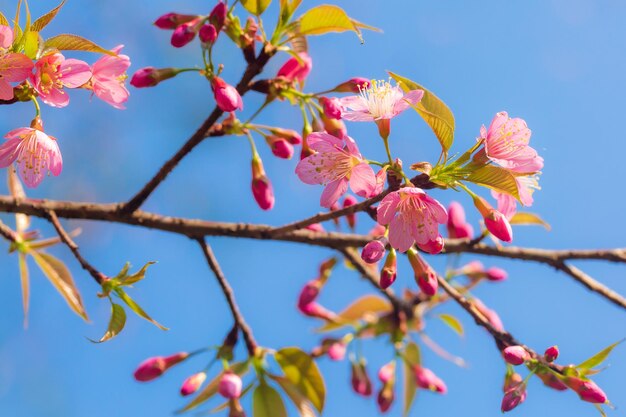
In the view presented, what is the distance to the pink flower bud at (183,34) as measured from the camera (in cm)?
206

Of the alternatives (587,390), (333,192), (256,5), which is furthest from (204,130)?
(587,390)

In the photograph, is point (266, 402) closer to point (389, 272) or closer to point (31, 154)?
point (389, 272)

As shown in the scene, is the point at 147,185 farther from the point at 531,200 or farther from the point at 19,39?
the point at 531,200

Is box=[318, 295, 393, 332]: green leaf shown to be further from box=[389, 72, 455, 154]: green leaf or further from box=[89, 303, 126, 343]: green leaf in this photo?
box=[389, 72, 455, 154]: green leaf

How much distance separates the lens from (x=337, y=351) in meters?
3.27

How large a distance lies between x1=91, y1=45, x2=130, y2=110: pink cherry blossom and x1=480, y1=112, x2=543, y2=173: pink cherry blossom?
38.6 inches

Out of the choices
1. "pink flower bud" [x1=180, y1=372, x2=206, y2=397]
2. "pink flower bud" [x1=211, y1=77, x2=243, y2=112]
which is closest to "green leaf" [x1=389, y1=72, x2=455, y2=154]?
"pink flower bud" [x1=211, y1=77, x2=243, y2=112]

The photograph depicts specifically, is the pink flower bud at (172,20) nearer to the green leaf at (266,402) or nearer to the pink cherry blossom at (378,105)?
the pink cherry blossom at (378,105)

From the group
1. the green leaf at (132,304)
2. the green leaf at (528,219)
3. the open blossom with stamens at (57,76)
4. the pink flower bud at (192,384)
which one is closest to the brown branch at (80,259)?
the green leaf at (132,304)

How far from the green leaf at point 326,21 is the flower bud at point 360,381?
1.79 meters

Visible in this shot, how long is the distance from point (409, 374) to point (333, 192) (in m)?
1.73

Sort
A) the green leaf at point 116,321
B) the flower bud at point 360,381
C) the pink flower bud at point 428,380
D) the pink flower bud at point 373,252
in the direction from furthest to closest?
the flower bud at point 360,381 → the pink flower bud at point 428,380 → the green leaf at point 116,321 → the pink flower bud at point 373,252

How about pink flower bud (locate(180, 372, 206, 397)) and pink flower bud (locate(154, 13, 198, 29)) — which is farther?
pink flower bud (locate(180, 372, 206, 397))

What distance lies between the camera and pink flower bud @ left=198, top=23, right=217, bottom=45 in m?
1.96
